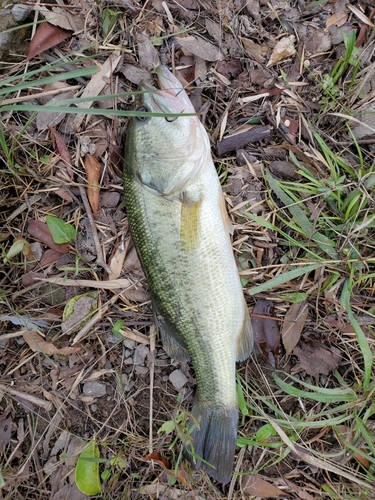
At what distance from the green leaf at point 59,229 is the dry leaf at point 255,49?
6.43 ft

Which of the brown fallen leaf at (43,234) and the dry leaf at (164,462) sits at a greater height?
the brown fallen leaf at (43,234)

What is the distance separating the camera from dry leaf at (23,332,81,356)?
3.16 meters

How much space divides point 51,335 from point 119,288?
2.20ft

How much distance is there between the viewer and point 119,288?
3.18 m

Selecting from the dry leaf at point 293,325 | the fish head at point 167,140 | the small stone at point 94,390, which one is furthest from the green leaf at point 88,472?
the fish head at point 167,140

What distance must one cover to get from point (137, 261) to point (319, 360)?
1596mm

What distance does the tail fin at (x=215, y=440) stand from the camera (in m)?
2.88

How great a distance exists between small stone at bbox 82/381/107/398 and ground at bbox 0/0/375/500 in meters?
0.02

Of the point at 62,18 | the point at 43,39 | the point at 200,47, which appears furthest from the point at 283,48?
the point at 43,39

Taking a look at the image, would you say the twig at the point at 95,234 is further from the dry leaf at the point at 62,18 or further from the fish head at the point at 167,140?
the dry leaf at the point at 62,18

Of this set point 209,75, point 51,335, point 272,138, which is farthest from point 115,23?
point 51,335

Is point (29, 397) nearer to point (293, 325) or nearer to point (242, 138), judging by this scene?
point (293, 325)

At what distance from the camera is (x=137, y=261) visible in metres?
3.19

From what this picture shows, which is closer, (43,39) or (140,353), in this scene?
(43,39)
